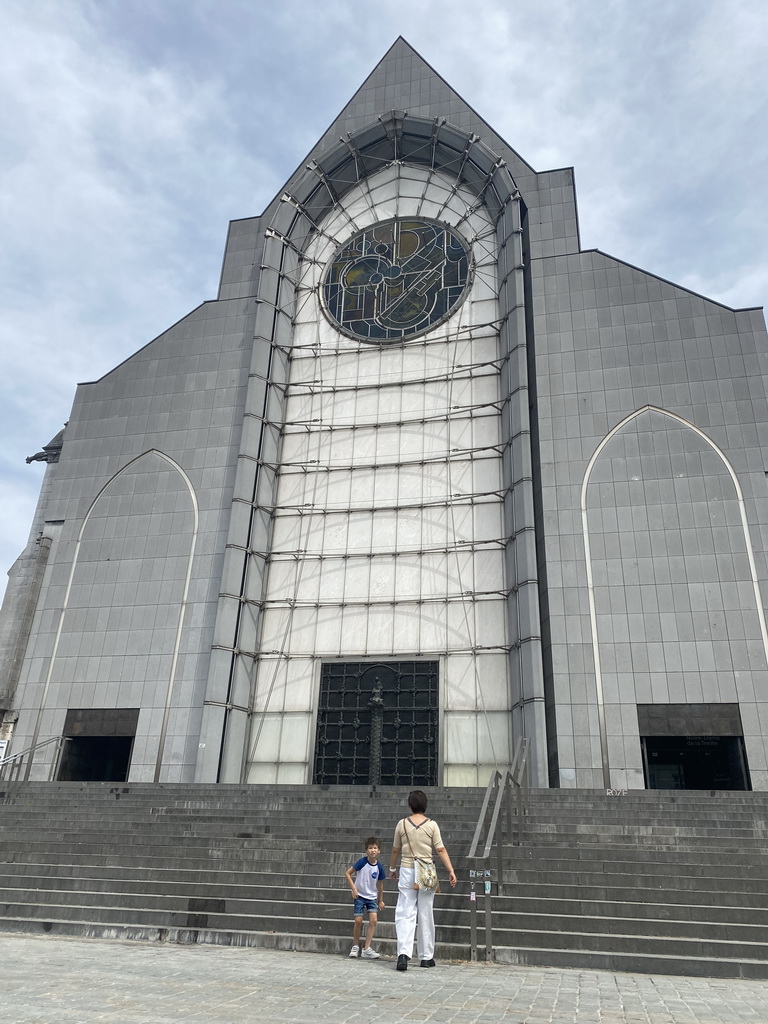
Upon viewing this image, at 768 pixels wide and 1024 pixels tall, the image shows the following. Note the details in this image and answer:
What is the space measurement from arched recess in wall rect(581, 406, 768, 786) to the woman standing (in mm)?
9471

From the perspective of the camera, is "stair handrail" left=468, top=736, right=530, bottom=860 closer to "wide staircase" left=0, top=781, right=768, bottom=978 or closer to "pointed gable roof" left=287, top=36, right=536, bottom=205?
"wide staircase" left=0, top=781, right=768, bottom=978

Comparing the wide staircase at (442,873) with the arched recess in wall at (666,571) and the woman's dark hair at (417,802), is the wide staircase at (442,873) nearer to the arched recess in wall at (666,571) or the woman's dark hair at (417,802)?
the woman's dark hair at (417,802)

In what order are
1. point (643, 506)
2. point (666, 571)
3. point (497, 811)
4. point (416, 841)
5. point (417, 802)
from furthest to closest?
1. point (643, 506)
2. point (666, 571)
3. point (497, 811)
4. point (417, 802)
5. point (416, 841)

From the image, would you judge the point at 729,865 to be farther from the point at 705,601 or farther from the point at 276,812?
the point at 705,601

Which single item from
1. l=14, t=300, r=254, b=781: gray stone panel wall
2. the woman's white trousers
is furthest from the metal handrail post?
l=14, t=300, r=254, b=781: gray stone panel wall

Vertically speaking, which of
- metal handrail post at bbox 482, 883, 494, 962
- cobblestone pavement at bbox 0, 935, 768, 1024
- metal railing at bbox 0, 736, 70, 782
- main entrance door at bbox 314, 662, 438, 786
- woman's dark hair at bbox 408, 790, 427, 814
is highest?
main entrance door at bbox 314, 662, 438, 786

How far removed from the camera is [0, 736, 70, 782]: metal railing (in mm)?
17234

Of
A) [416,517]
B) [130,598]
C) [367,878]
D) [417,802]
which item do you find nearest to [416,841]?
[417,802]

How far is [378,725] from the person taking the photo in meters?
17.9

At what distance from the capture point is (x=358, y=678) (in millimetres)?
18578

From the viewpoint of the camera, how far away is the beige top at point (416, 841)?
676 centimetres

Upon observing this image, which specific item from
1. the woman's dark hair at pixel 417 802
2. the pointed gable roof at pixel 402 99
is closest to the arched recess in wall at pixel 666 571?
the woman's dark hair at pixel 417 802

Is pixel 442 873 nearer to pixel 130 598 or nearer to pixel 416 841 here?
pixel 416 841

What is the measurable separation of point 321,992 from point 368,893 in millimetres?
1629
